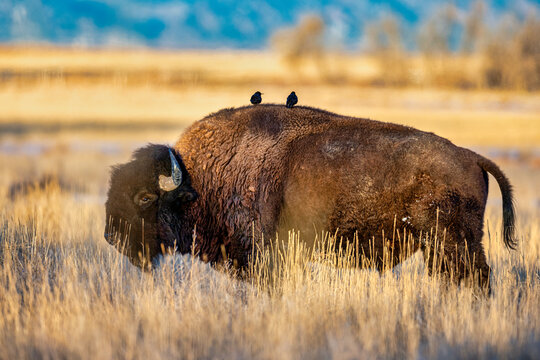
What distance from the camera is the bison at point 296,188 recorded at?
6027 millimetres

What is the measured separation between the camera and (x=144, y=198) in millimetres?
6496

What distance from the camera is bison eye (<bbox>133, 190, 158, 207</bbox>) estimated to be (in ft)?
21.2

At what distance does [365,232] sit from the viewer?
623cm

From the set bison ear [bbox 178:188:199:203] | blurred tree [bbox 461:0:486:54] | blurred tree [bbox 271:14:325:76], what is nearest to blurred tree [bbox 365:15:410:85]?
blurred tree [bbox 461:0:486:54]

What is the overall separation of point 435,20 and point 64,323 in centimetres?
6521

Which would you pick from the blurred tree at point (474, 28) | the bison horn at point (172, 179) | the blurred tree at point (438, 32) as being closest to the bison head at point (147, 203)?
the bison horn at point (172, 179)

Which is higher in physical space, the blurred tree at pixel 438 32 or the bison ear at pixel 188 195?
the blurred tree at pixel 438 32

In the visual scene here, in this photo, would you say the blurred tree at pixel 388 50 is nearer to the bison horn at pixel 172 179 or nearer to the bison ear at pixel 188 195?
the bison ear at pixel 188 195

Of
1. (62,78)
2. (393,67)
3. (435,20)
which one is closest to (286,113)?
(62,78)

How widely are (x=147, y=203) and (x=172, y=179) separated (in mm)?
363

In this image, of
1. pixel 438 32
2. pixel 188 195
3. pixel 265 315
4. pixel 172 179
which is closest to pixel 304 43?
pixel 438 32

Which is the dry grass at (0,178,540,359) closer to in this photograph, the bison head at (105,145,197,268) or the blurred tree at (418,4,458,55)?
the bison head at (105,145,197,268)

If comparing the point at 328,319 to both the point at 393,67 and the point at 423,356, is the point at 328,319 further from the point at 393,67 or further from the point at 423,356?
the point at 393,67

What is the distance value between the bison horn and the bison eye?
16cm
